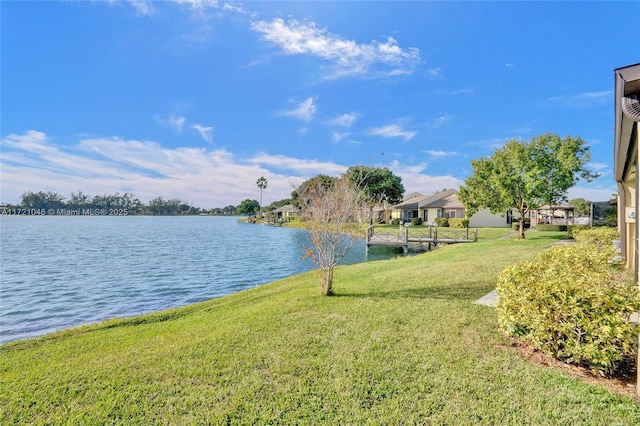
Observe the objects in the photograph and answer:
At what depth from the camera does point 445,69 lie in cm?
1652

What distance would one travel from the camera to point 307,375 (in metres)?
3.79

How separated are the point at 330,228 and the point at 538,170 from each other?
17.6 m

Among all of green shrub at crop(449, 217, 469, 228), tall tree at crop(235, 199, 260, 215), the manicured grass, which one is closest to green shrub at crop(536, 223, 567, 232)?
green shrub at crop(449, 217, 469, 228)

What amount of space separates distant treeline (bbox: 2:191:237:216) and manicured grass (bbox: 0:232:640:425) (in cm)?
15796

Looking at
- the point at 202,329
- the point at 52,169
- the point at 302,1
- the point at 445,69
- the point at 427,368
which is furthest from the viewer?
the point at 52,169

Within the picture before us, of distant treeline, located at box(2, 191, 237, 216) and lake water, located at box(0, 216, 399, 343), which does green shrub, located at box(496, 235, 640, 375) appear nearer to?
lake water, located at box(0, 216, 399, 343)

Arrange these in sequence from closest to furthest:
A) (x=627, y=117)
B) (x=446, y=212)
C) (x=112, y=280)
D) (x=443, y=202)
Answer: (x=627, y=117)
(x=112, y=280)
(x=446, y=212)
(x=443, y=202)

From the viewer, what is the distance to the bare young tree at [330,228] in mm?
8117

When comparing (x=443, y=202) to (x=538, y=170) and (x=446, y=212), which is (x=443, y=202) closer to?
(x=446, y=212)

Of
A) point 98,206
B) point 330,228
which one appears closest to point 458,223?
point 330,228

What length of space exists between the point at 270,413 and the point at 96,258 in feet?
79.1

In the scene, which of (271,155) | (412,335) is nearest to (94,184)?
(271,155)

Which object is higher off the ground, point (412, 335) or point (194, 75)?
point (194, 75)

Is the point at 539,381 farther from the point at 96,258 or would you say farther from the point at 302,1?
the point at 96,258
